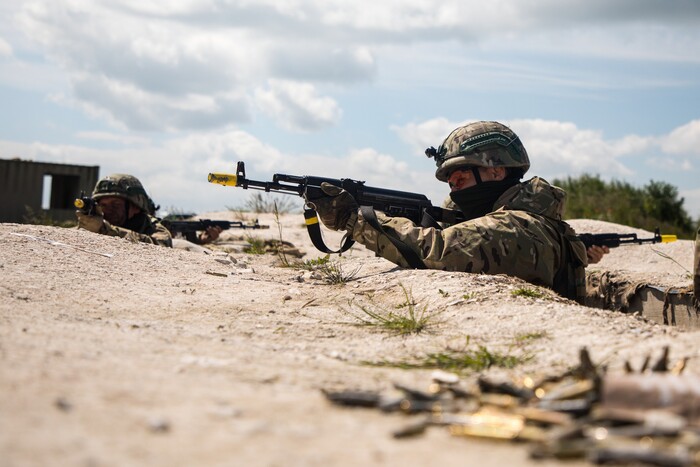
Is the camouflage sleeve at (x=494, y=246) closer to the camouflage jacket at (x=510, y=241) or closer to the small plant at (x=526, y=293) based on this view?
the camouflage jacket at (x=510, y=241)

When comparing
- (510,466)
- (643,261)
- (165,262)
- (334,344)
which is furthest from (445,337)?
(643,261)

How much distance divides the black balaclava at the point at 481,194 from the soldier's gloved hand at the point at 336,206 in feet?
2.65

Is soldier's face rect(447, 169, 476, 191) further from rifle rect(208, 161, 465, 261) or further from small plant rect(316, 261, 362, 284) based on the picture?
small plant rect(316, 261, 362, 284)

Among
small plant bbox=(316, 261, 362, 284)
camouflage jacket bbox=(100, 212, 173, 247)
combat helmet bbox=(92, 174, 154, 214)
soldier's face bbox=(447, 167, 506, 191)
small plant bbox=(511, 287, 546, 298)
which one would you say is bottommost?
small plant bbox=(316, 261, 362, 284)

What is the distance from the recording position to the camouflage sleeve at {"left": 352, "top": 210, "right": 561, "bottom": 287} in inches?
212

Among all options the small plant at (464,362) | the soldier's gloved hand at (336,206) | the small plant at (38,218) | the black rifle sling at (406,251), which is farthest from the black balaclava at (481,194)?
the small plant at (38,218)

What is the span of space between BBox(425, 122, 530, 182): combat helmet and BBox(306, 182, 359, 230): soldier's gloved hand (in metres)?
0.74

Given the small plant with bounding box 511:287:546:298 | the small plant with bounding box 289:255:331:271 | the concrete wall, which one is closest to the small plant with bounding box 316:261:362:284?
the small plant with bounding box 289:255:331:271

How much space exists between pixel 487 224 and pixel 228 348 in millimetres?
2550

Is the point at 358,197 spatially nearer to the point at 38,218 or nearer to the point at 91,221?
the point at 91,221

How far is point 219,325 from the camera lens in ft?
13.4

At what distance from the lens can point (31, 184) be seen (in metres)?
18.5

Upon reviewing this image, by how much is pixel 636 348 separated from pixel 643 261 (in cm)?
990

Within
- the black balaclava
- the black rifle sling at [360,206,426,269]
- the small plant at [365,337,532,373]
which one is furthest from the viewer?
the black balaclava
